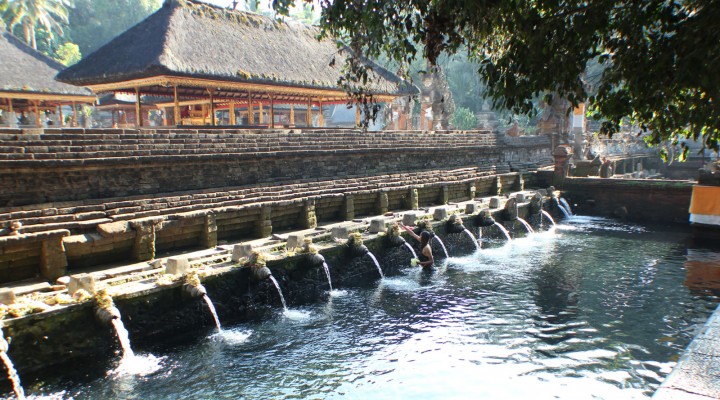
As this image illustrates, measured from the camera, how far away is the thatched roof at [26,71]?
21266 mm

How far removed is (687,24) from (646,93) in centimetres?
69

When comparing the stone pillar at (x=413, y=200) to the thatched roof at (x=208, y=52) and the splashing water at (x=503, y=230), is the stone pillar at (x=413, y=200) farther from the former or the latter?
the thatched roof at (x=208, y=52)

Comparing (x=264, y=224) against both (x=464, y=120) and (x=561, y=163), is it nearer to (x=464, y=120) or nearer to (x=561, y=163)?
(x=561, y=163)

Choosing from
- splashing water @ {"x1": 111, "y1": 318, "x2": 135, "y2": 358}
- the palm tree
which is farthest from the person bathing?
the palm tree

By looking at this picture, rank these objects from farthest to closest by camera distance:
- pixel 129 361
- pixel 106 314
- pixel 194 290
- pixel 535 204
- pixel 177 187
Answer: pixel 535 204 < pixel 177 187 < pixel 194 290 < pixel 129 361 < pixel 106 314

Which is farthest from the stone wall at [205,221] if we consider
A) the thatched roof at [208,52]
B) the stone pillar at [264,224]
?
the thatched roof at [208,52]

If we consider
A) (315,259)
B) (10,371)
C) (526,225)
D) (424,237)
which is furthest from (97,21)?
(10,371)

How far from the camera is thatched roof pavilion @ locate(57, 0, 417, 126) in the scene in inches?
611

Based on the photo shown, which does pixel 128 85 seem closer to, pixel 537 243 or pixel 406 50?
pixel 406 50

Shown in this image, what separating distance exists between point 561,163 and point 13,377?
72.1 feet

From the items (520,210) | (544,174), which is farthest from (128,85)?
(544,174)

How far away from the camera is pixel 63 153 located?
10773mm

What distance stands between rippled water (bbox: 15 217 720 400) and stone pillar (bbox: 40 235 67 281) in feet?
9.26

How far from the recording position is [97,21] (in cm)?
5038
